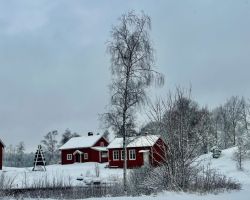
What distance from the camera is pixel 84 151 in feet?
208

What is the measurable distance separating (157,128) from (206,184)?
327 cm

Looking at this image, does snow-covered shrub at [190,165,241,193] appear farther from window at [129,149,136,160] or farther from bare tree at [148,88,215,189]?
window at [129,149,136,160]

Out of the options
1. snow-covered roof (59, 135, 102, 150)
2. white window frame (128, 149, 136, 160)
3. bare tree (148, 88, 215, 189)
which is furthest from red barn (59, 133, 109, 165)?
bare tree (148, 88, 215, 189)

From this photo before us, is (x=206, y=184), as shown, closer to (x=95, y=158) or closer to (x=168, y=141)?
(x=168, y=141)

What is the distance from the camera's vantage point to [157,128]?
16.4 meters

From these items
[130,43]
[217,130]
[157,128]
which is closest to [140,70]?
[130,43]

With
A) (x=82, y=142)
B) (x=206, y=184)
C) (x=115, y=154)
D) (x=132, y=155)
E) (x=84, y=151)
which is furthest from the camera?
(x=82, y=142)

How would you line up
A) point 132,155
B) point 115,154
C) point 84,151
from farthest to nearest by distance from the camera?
1. point 84,151
2. point 115,154
3. point 132,155

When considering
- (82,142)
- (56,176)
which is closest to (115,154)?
(82,142)

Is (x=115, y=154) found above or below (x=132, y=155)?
above

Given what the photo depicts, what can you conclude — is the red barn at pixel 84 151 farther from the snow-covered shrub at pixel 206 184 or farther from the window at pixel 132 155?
the snow-covered shrub at pixel 206 184

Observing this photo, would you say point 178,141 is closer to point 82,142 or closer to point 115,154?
point 115,154

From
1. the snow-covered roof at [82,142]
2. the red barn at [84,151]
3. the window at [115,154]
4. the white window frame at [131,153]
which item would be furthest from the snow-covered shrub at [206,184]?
the snow-covered roof at [82,142]

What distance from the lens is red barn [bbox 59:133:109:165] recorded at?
62.9 metres
